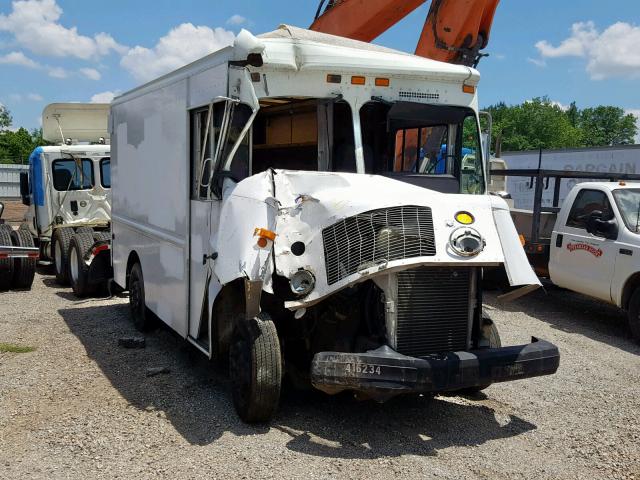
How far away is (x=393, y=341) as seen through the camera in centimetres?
457

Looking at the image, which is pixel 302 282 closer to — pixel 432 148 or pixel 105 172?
pixel 432 148

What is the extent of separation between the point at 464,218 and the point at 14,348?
5.15 meters

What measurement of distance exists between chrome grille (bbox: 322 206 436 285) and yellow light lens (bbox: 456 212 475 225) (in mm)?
212

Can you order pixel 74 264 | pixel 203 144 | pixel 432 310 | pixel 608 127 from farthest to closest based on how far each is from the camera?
pixel 608 127 < pixel 74 264 < pixel 203 144 < pixel 432 310

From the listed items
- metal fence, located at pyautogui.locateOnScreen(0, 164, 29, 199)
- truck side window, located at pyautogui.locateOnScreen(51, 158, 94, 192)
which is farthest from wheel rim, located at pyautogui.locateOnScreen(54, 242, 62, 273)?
metal fence, located at pyautogui.locateOnScreen(0, 164, 29, 199)

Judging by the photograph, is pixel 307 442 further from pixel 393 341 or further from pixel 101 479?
pixel 101 479

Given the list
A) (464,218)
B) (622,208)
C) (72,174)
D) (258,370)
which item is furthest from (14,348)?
(622,208)

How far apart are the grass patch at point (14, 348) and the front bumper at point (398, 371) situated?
408cm

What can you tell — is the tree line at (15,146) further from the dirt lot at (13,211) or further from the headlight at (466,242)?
the headlight at (466,242)

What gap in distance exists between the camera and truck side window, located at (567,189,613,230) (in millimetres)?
8680

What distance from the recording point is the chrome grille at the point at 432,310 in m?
4.60

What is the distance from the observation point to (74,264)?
34.3ft

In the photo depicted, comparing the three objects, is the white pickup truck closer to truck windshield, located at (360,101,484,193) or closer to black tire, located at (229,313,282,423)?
truck windshield, located at (360,101,484,193)

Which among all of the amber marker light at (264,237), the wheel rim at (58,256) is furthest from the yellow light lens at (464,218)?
the wheel rim at (58,256)
